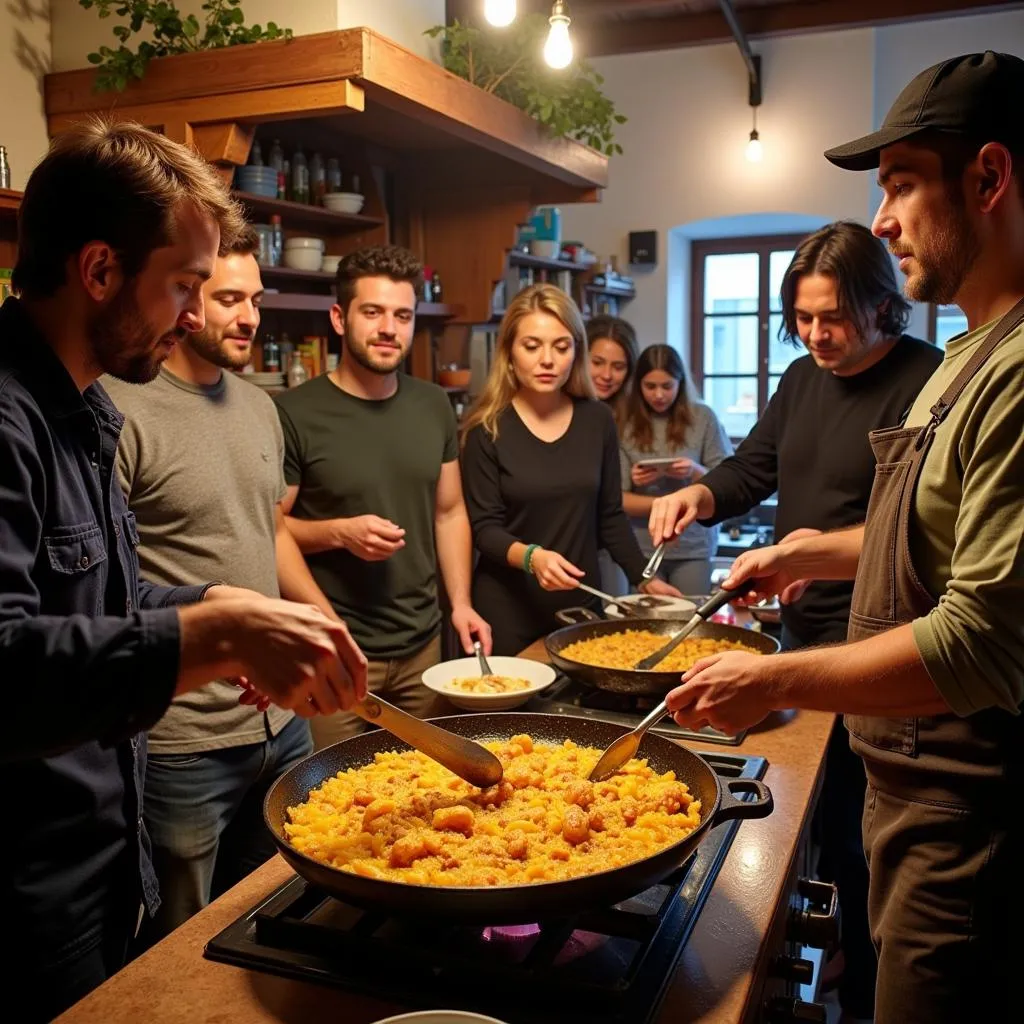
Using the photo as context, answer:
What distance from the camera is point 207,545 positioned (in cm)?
218

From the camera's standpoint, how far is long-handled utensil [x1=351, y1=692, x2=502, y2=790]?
1397mm

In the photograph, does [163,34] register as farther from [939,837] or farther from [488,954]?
[939,837]

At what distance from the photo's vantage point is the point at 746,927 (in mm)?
1324

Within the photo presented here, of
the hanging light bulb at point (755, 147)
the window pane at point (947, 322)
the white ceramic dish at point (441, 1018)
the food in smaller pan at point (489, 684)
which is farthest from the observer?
the window pane at point (947, 322)

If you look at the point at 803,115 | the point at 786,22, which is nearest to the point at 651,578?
the point at 786,22

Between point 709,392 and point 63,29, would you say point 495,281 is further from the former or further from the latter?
point 709,392

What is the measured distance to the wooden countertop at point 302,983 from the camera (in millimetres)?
1152

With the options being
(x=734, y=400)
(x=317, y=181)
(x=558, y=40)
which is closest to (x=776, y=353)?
(x=734, y=400)

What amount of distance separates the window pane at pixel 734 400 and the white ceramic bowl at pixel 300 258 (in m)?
5.14

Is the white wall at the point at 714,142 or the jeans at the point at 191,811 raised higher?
the white wall at the point at 714,142

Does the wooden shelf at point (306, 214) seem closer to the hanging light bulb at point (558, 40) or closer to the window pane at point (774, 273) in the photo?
the hanging light bulb at point (558, 40)

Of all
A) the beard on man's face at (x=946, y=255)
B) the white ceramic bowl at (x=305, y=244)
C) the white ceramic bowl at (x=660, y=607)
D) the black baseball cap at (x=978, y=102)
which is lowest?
the white ceramic bowl at (x=660, y=607)

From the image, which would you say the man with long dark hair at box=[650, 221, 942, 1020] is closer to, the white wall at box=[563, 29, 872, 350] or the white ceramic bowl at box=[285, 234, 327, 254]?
the white ceramic bowl at box=[285, 234, 327, 254]

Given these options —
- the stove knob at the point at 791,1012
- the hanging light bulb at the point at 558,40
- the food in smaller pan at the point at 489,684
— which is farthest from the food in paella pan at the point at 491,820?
the hanging light bulb at the point at 558,40
